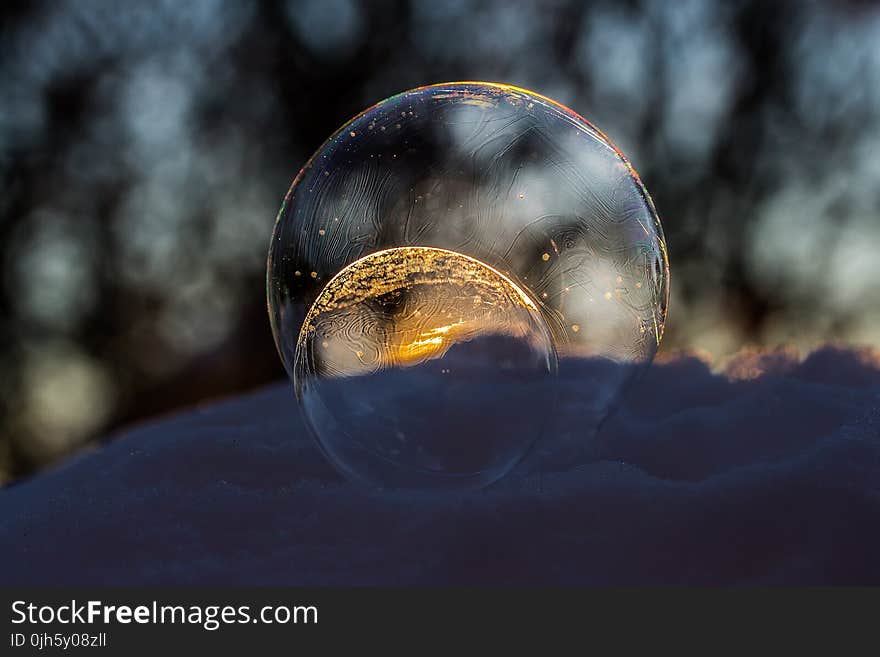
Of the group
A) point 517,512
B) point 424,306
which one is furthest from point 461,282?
point 517,512

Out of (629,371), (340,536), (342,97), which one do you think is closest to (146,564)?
(340,536)

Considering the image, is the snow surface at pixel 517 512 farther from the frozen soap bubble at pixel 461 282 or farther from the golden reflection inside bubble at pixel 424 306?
the golden reflection inside bubble at pixel 424 306

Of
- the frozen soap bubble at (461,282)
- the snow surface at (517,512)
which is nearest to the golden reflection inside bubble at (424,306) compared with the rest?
the frozen soap bubble at (461,282)

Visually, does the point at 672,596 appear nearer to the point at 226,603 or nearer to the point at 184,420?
the point at 226,603

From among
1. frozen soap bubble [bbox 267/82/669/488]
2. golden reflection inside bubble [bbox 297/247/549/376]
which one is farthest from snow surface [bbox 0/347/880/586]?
golden reflection inside bubble [bbox 297/247/549/376]

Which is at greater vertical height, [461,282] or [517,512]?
[461,282]

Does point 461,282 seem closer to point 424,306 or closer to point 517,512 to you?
point 424,306
